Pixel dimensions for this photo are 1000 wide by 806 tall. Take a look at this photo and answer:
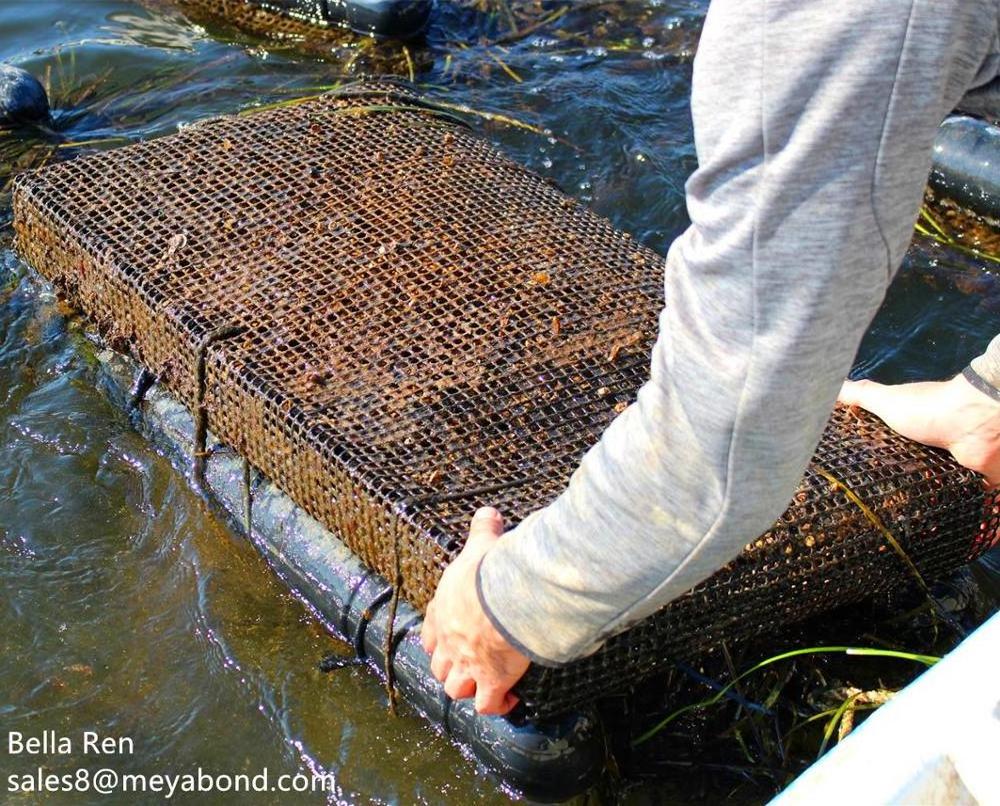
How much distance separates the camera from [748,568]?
2.75 metres

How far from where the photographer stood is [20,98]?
18.1 feet

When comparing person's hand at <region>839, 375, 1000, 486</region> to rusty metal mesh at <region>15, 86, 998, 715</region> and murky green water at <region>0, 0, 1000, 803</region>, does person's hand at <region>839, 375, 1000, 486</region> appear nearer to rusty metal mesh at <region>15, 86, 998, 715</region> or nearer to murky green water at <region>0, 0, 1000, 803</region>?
rusty metal mesh at <region>15, 86, 998, 715</region>

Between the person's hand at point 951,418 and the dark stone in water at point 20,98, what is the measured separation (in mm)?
4123

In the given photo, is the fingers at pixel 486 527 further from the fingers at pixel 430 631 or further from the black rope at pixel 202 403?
the black rope at pixel 202 403

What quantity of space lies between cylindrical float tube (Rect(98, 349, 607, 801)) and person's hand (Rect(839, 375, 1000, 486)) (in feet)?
3.55

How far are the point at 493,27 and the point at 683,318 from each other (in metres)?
5.48

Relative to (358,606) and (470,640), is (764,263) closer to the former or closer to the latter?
(470,640)

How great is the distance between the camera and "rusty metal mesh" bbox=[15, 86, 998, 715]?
2.84 m

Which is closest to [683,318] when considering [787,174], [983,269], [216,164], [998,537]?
[787,174]

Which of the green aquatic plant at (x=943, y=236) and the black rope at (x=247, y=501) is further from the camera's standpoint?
the green aquatic plant at (x=943, y=236)

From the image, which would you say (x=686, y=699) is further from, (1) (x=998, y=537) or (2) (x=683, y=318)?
(2) (x=683, y=318)

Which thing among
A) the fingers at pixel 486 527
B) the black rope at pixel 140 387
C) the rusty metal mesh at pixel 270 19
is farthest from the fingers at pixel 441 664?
the rusty metal mesh at pixel 270 19

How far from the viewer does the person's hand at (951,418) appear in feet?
9.64

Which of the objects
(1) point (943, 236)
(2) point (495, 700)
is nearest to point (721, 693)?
(2) point (495, 700)
